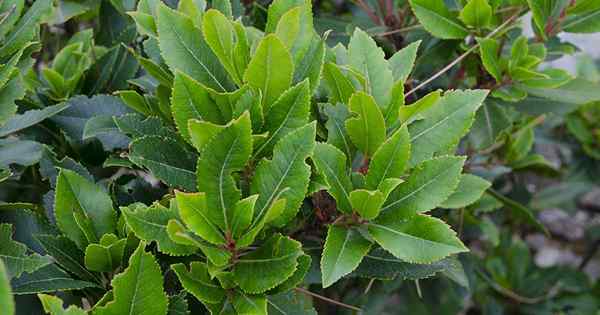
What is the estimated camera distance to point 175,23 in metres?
0.98

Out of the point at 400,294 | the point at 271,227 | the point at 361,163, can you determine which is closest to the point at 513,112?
the point at 400,294

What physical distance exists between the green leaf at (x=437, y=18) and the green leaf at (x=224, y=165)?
1.86ft

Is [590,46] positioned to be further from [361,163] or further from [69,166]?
[69,166]

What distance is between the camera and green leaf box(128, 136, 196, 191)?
0.96 metres

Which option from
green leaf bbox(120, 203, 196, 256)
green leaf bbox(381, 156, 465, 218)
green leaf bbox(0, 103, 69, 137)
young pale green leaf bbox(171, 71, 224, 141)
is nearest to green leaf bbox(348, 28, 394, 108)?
green leaf bbox(381, 156, 465, 218)

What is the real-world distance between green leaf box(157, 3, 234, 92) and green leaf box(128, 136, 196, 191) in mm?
95

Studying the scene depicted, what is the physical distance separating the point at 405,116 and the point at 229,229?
28 centimetres

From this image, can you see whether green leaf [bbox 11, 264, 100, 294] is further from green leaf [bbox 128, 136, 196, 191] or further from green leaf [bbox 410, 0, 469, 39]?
green leaf [bbox 410, 0, 469, 39]

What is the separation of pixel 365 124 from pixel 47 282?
18.0 inches

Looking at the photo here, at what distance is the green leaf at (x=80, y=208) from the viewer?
982 millimetres

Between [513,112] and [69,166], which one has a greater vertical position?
[69,166]

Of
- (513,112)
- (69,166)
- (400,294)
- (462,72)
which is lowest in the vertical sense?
(400,294)

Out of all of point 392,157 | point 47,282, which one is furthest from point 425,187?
point 47,282

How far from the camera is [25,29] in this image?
1.12 m
